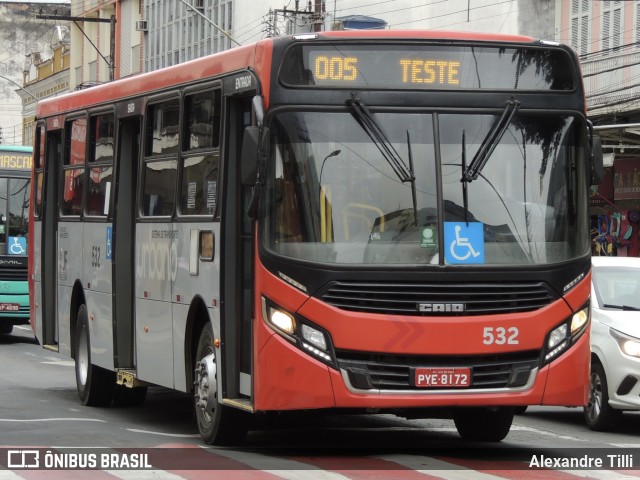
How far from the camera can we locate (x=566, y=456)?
11.8 m

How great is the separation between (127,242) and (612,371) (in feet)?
15.8

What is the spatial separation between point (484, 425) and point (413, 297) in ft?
8.24

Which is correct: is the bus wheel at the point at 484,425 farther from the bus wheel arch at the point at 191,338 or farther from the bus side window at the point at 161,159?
the bus side window at the point at 161,159

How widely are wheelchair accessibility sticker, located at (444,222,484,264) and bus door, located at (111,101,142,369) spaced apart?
184 inches

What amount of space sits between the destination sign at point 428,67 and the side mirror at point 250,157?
483 millimetres

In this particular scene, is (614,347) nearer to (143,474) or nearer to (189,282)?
(189,282)

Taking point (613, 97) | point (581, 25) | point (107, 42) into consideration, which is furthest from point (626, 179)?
point (107, 42)

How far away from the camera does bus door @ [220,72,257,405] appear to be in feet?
36.7

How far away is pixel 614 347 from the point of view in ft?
47.0

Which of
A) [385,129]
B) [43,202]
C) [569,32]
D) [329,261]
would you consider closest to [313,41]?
[385,129]

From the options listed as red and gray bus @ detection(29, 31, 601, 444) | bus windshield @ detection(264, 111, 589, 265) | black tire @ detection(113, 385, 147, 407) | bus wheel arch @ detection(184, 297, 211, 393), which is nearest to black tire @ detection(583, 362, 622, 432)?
red and gray bus @ detection(29, 31, 601, 444)

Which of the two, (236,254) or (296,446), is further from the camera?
(296,446)

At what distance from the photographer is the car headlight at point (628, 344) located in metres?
14.2

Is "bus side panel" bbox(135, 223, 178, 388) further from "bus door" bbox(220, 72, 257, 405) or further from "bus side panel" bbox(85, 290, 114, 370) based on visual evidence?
"bus door" bbox(220, 72, 257, 405)
